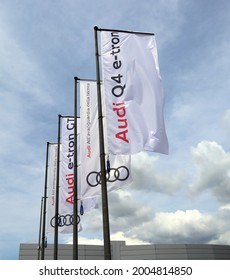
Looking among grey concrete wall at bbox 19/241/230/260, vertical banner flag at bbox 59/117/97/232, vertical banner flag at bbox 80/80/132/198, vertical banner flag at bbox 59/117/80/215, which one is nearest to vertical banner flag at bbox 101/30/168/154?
vertical banner flag at bbox 80/80/132/198

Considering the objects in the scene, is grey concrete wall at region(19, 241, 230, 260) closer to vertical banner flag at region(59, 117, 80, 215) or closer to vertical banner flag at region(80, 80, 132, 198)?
vertical banner flag at region(59, 117, 80, 215)

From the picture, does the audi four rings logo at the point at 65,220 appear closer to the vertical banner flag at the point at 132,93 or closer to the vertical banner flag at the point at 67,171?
the vertical banner flag at the point at 67,171

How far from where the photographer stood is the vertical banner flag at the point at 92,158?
14883 mm

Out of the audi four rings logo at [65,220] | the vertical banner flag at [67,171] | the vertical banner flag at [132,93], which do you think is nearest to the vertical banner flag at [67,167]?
the vertical banner flag at [67,171]

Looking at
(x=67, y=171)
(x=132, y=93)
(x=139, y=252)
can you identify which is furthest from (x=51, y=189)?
(x=139, y=252)

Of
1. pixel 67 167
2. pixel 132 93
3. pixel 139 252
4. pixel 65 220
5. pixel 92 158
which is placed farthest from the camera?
pixel 139 252

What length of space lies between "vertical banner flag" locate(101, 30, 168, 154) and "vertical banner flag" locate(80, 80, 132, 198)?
1841 millimetres

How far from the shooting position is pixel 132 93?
47.0 feet

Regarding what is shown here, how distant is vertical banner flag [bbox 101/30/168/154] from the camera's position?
44.6ft

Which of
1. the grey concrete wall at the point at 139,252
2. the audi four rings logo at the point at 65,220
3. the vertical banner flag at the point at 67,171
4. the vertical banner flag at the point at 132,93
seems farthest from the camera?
the grey concrete wall at the point at 139,252

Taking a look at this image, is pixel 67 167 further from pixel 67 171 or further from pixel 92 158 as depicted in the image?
pixel 92 158

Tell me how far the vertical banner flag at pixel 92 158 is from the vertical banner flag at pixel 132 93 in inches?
72.5

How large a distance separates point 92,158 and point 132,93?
3.95 meters
